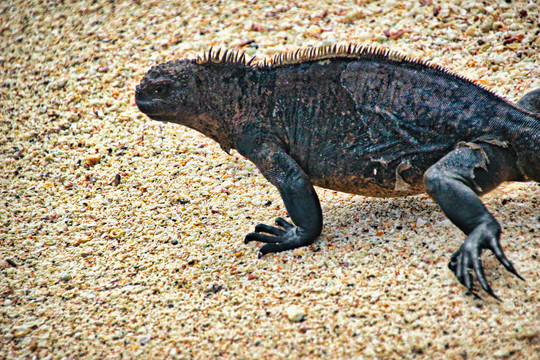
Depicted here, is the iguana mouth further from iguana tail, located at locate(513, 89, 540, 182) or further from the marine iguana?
iguana tail, located at locate(513, 89, 540, 182)

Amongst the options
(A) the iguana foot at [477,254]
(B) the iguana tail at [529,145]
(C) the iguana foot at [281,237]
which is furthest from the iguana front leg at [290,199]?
(B) the iguana tail at [529,145]

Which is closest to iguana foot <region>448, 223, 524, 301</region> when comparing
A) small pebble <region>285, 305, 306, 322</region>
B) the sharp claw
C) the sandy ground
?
the sandy ground

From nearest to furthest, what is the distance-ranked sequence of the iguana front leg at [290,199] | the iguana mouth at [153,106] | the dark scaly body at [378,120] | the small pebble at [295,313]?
the small pebble at [295,313] < the dark scaly body at [378,120] < the iguana front leg at [290,199] < the iguana mouth at [153,106]

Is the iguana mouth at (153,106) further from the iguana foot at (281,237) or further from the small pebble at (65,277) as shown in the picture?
the small pebble at (65,277)

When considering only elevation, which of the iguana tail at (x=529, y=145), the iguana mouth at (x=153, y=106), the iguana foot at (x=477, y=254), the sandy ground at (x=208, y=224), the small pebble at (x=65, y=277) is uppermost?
the iguana tail at (x=529, y=145)

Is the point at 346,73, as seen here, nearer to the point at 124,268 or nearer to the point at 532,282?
the point at 532,282

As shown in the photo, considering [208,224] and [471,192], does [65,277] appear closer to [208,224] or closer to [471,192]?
[208,224]
